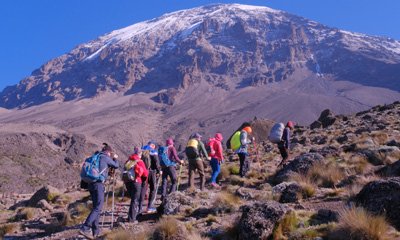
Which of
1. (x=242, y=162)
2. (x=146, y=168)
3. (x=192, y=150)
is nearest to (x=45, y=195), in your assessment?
(x=192, y=150)

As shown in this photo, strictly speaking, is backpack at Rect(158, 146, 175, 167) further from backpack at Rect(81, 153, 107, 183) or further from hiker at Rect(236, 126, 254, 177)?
backpack at Rect(81, 153, 107, 183)

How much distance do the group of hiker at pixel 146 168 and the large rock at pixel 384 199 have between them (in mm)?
4584

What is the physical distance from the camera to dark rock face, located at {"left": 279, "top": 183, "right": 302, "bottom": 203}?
989 centimetres

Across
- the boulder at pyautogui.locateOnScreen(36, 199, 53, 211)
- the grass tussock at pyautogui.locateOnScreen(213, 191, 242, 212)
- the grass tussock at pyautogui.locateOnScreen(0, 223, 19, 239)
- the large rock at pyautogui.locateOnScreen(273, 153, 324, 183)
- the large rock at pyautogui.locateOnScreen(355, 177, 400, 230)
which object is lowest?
the grass tussock at pyautogui.locateOnScreen(0, 223, 19, 239)

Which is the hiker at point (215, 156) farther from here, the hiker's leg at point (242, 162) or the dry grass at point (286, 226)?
the dry grass at point (286, 226)

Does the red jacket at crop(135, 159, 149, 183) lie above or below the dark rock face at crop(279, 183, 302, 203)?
above

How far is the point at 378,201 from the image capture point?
716 cm

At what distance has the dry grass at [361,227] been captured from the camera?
621 cm

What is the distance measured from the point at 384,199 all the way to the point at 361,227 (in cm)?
107

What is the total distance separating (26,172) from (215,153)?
6625cm

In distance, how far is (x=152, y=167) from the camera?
11938mm

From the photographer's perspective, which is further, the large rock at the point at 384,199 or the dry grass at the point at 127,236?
the dry grass at the point at 127,236

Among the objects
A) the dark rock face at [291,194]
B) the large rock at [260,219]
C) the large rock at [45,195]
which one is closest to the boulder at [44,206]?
the large rock at [45,195]

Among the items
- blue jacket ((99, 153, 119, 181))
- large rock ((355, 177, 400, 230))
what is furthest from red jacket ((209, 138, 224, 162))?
large rock ((355, 177, 400, 230))
